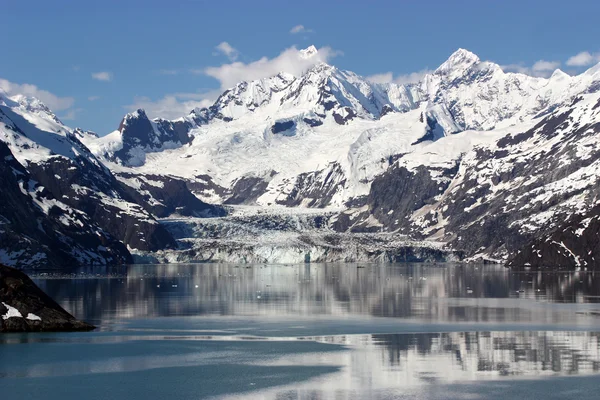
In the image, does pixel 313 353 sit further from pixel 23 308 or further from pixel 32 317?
pixel 23 308

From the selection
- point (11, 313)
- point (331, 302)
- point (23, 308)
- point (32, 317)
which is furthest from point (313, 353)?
point (331, 302)

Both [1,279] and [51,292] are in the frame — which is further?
[51,292]

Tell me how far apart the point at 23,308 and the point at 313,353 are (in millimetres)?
29507

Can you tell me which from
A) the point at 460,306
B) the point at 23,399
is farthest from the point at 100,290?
the point at 23,399

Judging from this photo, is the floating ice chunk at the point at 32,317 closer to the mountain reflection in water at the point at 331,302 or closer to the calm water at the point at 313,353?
the calm water at the point at 313,353

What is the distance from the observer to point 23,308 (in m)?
100

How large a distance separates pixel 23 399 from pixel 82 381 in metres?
7.48

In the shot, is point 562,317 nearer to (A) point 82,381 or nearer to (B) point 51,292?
(A) point 82,381

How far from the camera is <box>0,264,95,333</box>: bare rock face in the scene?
324 feet

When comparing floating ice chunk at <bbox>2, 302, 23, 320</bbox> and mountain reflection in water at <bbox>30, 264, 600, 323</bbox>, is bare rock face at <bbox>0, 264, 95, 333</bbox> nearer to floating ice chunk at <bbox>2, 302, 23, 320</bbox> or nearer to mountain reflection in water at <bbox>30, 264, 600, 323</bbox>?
floating ice chunk at <bbox>2, 302, 23, 320</bbox>

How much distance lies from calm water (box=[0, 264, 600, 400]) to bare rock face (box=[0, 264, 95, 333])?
3.06 m

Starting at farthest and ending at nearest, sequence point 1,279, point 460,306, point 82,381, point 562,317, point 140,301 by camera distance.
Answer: point 140,301, point 460,306, point 562,317, point 1,279, point 82,381


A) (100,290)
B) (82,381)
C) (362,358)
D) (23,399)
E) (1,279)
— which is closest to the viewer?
(23,399)

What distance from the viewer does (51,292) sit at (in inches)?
6772
